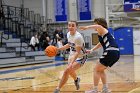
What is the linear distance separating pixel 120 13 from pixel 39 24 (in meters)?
7.71

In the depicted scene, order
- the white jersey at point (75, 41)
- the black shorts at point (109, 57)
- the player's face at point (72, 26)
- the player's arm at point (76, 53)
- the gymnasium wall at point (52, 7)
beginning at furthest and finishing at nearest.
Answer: the gymnasium wall at point (52, 7) → the white jersey at point (75, 41) → the player's face at point (72, 26) → the player's arm at point (76, 53) → the black shorts at point (109, 57)

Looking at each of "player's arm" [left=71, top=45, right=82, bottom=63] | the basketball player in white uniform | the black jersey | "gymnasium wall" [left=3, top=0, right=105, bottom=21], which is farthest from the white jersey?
"gymnasium wall" [left=3, top=0, right=105, bottom=21]

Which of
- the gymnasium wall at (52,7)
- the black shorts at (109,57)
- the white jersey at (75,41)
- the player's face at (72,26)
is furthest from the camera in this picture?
the gymnasium wall at (52,7)

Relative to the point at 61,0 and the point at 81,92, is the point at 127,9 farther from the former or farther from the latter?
the point at 81,92

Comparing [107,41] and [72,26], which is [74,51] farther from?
[107,41]

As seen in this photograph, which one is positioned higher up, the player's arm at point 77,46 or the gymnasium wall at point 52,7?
the gymnasium wall at point 52,7

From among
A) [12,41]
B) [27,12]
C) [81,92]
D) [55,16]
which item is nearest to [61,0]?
[55,16]

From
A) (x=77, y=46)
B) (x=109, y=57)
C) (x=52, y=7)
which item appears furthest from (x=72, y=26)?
(x=52, y=7)

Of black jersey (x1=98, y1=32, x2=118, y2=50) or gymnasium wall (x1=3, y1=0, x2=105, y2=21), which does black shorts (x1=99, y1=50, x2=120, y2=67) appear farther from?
gymnasium wall (x1=3, y1=0, x2=105, y2=21)

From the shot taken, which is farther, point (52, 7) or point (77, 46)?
point (52, 7)

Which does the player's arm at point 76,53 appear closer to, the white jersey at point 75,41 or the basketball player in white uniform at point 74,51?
the basketball player in white uniform at point 74,51

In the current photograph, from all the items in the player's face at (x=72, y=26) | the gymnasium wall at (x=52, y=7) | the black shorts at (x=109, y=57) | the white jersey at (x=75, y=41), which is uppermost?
the gymnasium wall at (x=52, y=7)

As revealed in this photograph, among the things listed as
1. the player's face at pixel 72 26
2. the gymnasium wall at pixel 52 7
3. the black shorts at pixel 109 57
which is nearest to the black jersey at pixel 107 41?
the black shorts at pixel 109 57

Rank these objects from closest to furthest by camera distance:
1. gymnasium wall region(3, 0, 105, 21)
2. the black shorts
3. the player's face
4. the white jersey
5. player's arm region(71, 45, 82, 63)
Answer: the black shorts, player's arm region(71, 45, 82, 63), the player's face, the white jersey, gymnasium wall region(3, 0, 105, 21)
